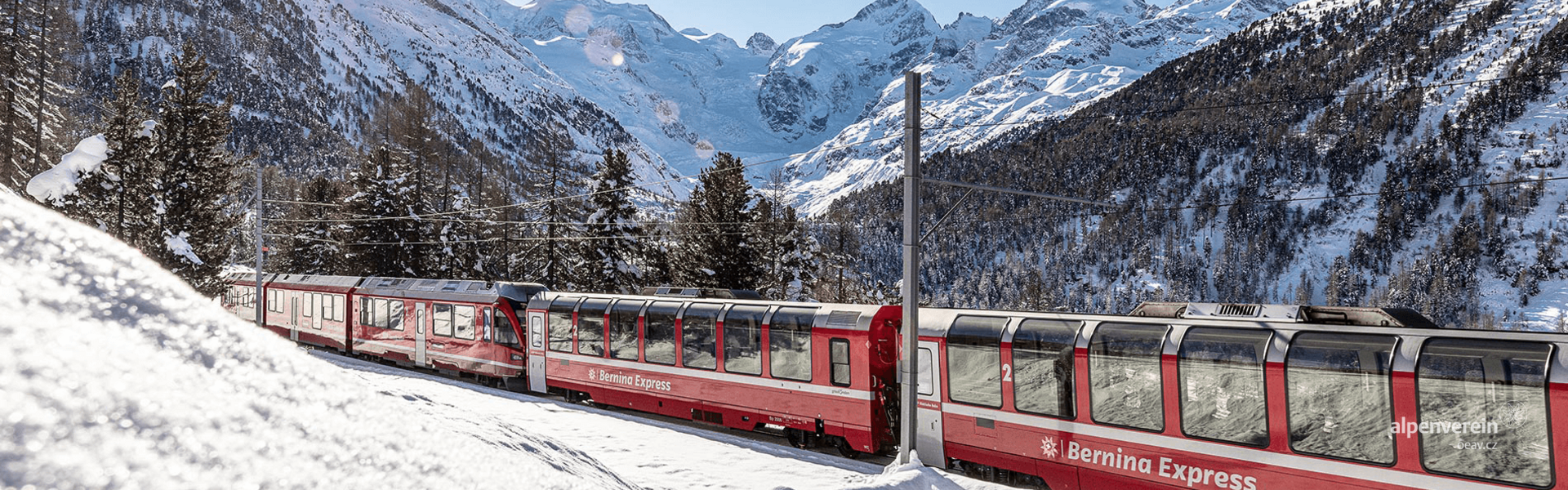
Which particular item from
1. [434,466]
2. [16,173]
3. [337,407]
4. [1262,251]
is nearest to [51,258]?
A: [337,407]

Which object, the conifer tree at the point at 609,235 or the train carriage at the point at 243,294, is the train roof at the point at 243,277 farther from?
the conifer tree at the point at 609,235

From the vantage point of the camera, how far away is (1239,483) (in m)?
10.2

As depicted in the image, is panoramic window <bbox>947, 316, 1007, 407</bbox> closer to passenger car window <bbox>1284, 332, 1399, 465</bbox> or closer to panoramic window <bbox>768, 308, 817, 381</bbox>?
panoramic window <bbox>768, 308, 817, 381</bbox>

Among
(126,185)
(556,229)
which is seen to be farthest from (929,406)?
(556,229)

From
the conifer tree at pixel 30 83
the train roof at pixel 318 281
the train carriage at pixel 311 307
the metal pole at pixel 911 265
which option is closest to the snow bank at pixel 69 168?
the metal pole at pixel 911 265

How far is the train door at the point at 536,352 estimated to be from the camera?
2161cm

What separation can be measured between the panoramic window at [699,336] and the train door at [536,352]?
18.2 ft

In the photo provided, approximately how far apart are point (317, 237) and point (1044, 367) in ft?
175

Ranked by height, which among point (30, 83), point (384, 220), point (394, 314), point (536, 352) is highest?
point (30, 83)

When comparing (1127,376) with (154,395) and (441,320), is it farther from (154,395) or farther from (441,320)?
(441,320)

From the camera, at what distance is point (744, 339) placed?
16.5 metres

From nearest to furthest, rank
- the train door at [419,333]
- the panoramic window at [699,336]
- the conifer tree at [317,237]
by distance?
the panoramic window at [699,336], the train door at [419,333], the conifer tree at [317,237]

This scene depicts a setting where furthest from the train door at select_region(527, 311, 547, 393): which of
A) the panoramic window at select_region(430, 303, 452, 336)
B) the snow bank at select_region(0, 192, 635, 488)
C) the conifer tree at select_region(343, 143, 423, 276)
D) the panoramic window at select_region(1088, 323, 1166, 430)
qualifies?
the conifer tree at select_region(343, 143, 423, 276)

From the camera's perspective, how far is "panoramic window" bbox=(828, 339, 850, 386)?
14695 millimetres
